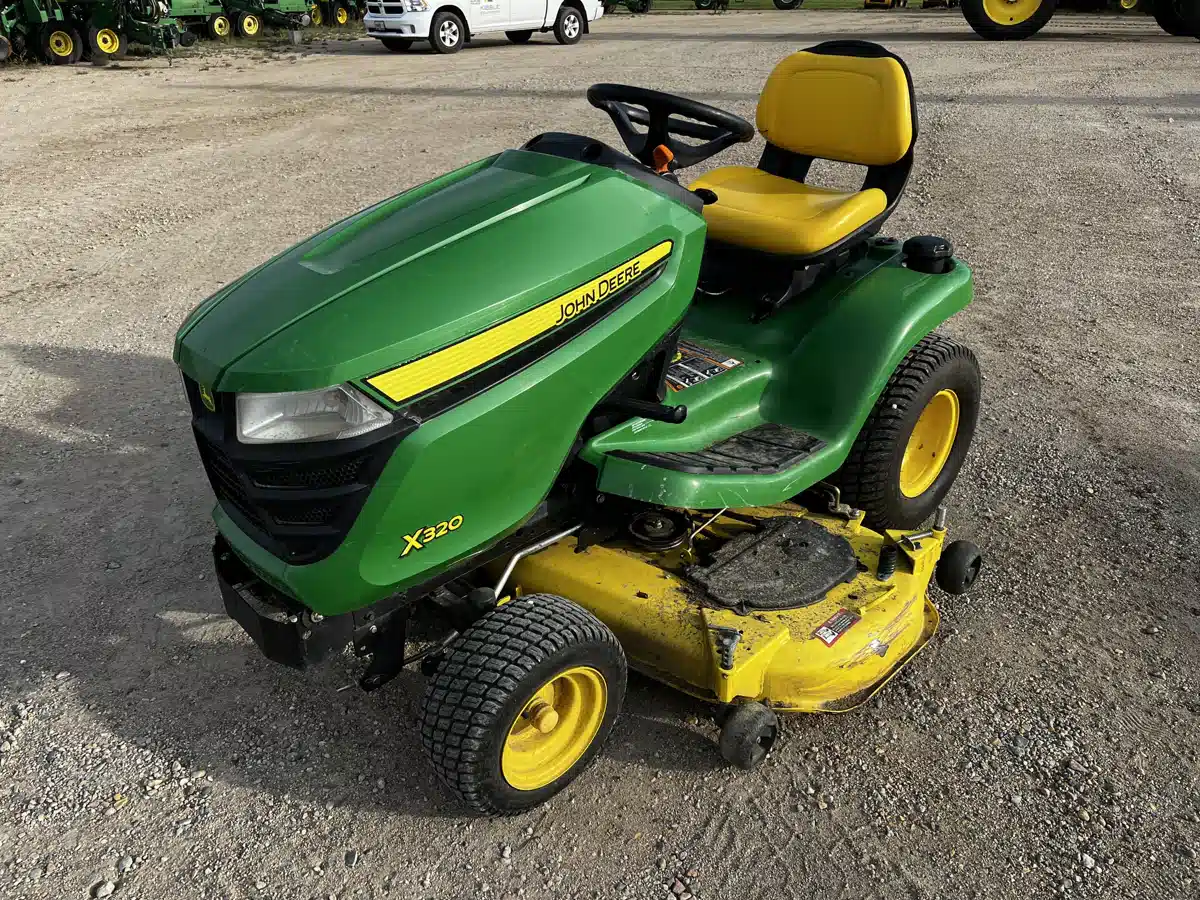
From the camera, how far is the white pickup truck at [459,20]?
13141 mm

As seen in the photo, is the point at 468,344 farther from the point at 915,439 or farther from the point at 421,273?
the point at 915,439

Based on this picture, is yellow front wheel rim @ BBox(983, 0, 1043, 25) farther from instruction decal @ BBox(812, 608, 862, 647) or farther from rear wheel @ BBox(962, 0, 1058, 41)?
instruction decal @ BBox(812, 608, 862, 647)

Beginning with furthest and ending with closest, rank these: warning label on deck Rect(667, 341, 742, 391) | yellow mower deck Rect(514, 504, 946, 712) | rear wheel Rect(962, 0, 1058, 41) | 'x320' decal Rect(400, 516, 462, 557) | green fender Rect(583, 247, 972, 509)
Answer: rear wheel Rect(962, 0, 1058, 41), warning label on deck Rect(667, 341, 742, 391), green fender Rect(583, 247, 972, 509), yellow mower deck Rect(514, 504, 946, 712), 'x320' decal Rect(400, 516, 462, 557)

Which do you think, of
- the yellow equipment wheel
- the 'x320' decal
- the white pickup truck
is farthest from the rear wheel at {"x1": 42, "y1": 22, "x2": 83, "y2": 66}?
the 'x320' decal

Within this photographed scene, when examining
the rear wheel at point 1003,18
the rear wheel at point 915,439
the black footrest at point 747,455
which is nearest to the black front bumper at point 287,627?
the black footrest at point 747,455

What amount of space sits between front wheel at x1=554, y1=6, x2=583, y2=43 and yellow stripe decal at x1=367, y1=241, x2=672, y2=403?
13.7 meters

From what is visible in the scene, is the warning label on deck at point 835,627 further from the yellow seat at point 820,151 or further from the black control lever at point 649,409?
the yellow seat at point 820,151

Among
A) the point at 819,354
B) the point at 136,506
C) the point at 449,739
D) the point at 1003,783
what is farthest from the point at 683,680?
the point at 136,506

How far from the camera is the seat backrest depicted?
3244 millimetres

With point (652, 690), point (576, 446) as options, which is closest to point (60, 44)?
point (576, 446)

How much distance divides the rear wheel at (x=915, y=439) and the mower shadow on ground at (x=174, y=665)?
893 millimetres

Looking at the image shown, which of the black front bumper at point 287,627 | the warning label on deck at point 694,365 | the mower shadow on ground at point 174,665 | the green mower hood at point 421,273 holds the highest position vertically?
the green mower hood at point 421,273

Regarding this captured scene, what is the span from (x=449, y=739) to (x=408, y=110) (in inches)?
337

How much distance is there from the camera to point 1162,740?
2.45 m
